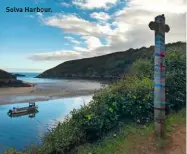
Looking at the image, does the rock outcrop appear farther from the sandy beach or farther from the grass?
the grass

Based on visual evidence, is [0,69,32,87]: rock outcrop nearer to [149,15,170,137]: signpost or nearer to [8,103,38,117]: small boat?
[8,103,38,117]: small boat

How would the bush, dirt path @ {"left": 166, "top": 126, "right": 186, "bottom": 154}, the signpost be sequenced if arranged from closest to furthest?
1. dirt path @ {"left": 166, "top": 126, "right": 186, "bottom": 154}
2. the signpost
3. the bush

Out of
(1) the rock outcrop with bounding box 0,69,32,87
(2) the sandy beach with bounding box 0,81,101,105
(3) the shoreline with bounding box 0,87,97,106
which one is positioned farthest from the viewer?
(1) the rock outcrop with bounding box 0,69,32,87

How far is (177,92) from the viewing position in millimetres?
8242

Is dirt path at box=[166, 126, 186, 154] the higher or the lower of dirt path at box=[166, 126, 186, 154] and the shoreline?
the higher

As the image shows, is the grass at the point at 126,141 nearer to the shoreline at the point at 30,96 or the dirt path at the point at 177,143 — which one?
the dirt path at the point at 177,143

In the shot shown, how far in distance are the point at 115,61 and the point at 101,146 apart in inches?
4434

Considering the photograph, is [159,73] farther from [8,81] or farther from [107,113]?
[8,81]

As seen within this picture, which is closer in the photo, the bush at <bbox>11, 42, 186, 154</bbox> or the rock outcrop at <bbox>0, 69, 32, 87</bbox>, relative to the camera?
the bush at <bbox>11, 42, 186, 154</bbox>

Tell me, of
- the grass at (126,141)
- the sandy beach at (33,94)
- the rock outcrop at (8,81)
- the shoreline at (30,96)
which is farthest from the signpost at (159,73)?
the rock outcrop at (8,81)


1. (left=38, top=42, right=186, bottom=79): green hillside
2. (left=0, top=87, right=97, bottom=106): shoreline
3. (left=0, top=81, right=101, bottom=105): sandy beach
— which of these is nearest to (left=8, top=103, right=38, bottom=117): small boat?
(left=0, top=87, right=97, bottom=106): shoreline

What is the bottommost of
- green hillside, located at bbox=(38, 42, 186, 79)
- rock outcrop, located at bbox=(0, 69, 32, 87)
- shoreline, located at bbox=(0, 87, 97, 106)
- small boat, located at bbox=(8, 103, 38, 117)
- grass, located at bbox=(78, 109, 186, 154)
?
small boat, located at bbox=(8, 103, 38, 117)

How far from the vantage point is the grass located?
5.58 meters

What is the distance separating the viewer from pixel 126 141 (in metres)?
5.91
